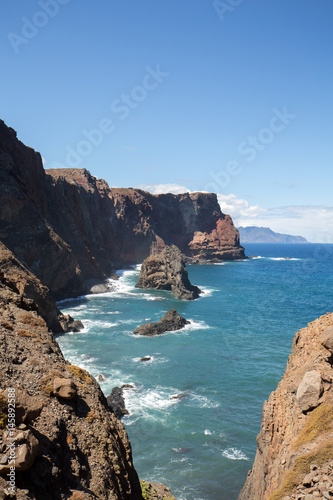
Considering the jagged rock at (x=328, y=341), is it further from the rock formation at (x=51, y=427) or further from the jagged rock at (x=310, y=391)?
the rock formation at (x=51, y=427)

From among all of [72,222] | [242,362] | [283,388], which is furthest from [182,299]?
[283,388]

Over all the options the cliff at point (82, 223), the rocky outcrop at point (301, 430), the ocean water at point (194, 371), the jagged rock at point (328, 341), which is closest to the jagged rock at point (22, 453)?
the rocky outcrop at point (301, 430)

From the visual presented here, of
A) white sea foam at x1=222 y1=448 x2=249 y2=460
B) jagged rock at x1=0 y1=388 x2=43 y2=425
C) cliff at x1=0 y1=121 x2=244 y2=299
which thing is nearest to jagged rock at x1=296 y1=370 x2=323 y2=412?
jagged rock at x1=0 y1=388 x2=43 y2=425

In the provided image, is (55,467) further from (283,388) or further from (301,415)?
(283,388)

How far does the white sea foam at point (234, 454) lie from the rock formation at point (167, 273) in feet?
185

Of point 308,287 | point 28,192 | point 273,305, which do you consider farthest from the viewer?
point 308,287

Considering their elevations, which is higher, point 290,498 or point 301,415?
point 301,415

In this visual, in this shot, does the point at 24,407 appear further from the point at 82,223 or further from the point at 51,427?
the point at 82,223

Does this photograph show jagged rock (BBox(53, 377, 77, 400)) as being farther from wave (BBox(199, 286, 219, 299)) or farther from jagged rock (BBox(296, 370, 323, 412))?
wave (BBox(199, 286, 219, 299))

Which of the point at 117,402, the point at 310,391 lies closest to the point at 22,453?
the point at 310,391

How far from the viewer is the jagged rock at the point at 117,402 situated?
95.9ft

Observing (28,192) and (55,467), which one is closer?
(55,467)

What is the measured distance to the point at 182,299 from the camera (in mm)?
78438

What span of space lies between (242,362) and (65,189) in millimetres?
61405
